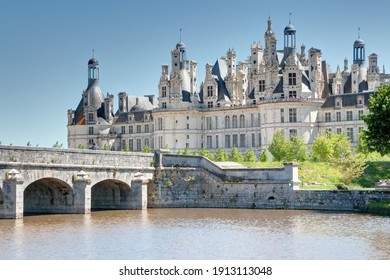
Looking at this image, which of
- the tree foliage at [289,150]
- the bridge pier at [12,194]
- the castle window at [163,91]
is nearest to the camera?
the bridge pier at [12,194]

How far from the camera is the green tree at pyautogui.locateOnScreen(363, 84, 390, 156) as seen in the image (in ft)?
142

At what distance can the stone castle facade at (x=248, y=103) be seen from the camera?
245 ft

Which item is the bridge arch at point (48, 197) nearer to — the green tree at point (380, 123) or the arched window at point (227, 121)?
the green tree at point (380, 123)

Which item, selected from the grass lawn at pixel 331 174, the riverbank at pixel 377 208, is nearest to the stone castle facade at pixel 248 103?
the grass lawn at pixel 331 174

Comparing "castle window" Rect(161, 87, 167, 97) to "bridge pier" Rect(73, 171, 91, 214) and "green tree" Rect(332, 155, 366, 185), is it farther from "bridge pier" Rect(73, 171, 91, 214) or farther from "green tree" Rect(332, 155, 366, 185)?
"bridge pier" Rect(73, 171, 91, 214)

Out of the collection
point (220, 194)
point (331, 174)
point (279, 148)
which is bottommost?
point (220, 194)

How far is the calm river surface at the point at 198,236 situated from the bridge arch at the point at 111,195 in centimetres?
383

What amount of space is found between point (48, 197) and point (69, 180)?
2.59m

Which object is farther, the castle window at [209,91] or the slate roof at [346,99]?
the castle window at [209,91]

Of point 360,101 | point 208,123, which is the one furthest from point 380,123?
point 208,123

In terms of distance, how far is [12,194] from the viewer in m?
38.9

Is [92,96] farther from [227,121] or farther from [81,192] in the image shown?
[81,192]
